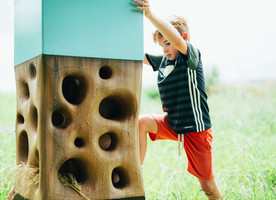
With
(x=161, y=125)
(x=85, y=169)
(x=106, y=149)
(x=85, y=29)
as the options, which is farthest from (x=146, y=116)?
(x=85, y=29)

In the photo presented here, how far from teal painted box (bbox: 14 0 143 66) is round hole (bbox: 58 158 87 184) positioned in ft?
2.13

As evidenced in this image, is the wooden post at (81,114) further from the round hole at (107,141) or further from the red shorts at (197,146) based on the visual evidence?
the red shorts at (197,146)

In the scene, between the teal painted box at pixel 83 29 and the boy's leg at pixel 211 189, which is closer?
the teal painted box at pixel 83 29

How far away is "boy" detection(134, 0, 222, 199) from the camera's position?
232 cm

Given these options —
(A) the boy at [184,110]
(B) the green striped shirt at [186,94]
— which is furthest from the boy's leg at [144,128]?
(B) the green striped shirt at [186,94]

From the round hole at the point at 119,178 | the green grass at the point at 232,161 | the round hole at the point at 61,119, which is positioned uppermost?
the round hole at the point at 61,119

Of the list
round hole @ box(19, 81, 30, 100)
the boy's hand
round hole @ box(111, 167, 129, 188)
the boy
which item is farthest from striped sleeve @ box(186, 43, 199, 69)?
round hole @ box(19, 81, 30, 100)

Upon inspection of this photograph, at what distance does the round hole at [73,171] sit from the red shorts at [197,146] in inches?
25.0

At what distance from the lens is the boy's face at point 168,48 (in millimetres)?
2381

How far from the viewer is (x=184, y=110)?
7.64 ft

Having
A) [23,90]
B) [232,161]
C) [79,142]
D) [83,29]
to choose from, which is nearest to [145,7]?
[83,29]

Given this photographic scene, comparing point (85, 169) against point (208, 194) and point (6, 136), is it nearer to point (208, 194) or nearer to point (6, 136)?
point (208, 194)

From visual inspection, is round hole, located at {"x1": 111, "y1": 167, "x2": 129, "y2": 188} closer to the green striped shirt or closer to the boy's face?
the green striped shirt

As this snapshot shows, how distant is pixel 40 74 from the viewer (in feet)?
5.95
